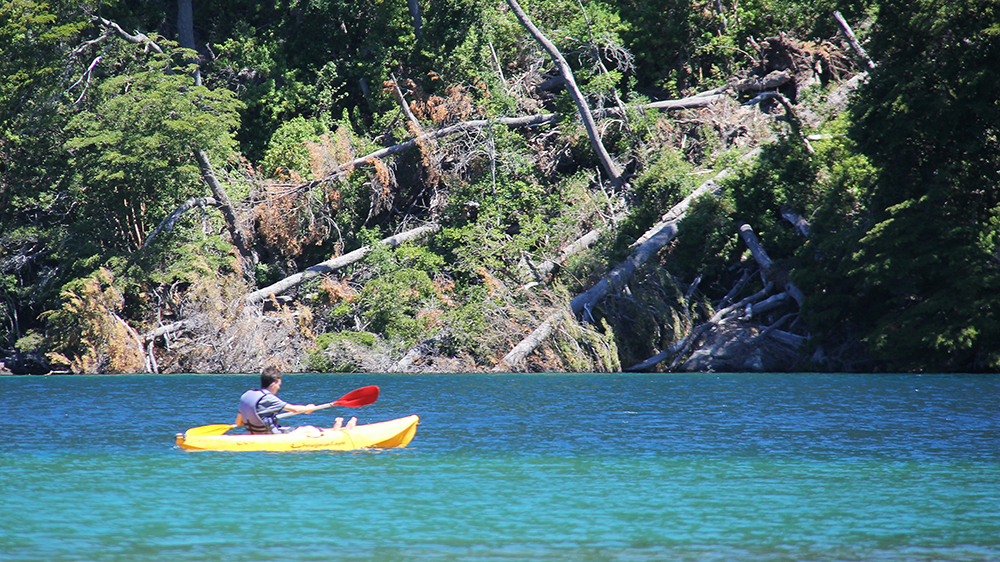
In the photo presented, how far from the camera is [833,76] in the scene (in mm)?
35469

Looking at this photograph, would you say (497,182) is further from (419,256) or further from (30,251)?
(30,251)

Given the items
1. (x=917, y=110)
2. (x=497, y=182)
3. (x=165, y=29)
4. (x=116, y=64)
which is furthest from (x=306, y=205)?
(x=917, y=110)

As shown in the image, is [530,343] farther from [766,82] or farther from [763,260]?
[766,82]

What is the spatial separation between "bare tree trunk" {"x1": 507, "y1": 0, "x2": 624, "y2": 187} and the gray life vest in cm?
2193

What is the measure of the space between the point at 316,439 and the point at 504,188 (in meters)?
21.7

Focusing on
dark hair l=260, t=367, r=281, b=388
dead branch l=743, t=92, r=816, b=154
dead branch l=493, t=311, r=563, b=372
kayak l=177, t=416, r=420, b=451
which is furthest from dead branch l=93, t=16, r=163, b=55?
kayak l=177, t=416, r=420, b=451

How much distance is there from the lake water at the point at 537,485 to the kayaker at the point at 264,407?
17.2 inches

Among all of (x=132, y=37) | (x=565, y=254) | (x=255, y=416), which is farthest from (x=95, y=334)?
(x=255, y=416)

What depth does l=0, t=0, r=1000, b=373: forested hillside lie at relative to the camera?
2488cm

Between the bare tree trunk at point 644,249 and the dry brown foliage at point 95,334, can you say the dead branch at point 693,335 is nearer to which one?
the bare tree trunk at point 644,249

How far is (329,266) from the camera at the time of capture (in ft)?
108

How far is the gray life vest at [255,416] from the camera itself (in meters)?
13.2

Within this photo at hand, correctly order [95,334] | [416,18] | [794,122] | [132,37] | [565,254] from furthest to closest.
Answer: [416,18] < [132,37] < [565,254] < [794,122] < [95,334]

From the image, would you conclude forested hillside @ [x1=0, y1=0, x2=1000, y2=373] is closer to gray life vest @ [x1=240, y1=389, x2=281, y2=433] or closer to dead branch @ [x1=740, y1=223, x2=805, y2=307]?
dead branch @ [x1=740, y1=223, x2=805, y2=307]
